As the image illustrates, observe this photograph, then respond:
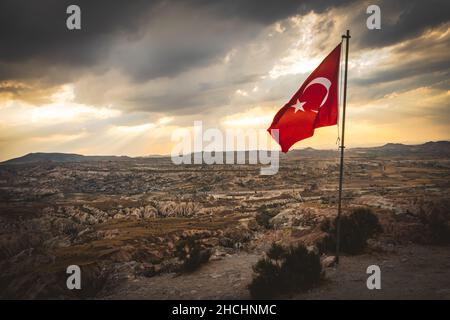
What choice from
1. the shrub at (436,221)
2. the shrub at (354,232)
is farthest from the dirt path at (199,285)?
the shrub at (436,221)

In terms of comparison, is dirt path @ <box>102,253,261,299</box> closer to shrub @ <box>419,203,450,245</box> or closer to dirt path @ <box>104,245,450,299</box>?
dirt path @ <box>104,245,450,299</box>

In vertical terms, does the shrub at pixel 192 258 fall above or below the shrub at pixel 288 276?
below

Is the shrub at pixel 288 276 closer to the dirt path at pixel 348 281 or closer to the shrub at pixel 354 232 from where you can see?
the dirt path at pixel 348 281

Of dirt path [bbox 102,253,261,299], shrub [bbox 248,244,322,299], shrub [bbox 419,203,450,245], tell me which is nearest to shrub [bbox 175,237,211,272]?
dirt path [bbox 102,253,261,299]

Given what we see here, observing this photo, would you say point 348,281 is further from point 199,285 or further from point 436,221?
point 436,221

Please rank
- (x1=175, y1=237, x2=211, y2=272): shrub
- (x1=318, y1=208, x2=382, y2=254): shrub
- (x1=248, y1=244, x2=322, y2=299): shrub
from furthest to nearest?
(x1=175, y1=237, x2=211, y2=272): shrub → (x1=318, y1=208, x2=382, y2=254): shrub → (x1=248, y1=244, x2=322, y2=299): shrub

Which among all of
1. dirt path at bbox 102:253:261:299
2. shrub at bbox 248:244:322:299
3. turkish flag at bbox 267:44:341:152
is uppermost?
turkish flag at bbox 267:44:341:152
